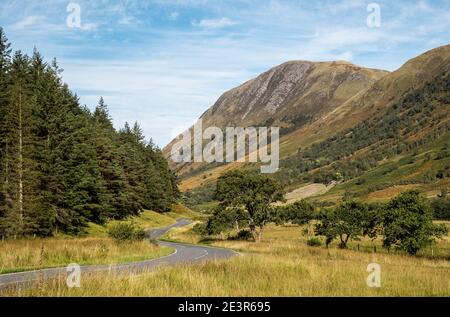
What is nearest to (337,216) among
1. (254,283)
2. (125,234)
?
(125,234)

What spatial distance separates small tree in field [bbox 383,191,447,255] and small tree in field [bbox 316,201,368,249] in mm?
10021

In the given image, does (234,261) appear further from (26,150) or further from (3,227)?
(26,150)

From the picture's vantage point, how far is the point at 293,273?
15.8 metres

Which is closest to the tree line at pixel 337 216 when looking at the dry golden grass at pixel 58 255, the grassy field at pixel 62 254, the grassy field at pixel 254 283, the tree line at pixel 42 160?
the tree line at pixel 42 160

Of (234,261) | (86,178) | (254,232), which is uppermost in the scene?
(86,178)

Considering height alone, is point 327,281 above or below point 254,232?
above

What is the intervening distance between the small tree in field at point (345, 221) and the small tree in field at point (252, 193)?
26.1 feet

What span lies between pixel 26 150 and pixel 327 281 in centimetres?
3453

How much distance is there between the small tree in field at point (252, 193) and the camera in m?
56.6

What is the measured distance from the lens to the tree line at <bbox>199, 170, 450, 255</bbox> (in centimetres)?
3700

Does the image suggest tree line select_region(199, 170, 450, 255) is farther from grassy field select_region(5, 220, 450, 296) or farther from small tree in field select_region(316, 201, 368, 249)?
grassy field select_region(5, 220, 450, 296)

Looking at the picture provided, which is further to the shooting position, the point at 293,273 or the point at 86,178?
the point at 86,178

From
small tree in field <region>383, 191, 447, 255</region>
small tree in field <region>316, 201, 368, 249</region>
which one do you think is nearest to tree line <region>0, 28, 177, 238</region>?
small tree in field <region>316, 201, 368, 249</region>

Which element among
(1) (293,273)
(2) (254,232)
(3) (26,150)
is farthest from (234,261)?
(2) (254,232)
